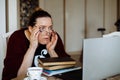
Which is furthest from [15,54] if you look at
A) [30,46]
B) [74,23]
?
[74,23]

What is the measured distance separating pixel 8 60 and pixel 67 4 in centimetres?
267

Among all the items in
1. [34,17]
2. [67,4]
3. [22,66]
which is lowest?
[22,66]

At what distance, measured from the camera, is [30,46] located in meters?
1.62

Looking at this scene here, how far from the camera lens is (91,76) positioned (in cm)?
102

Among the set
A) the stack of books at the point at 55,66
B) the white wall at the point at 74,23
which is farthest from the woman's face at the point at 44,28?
the white wall at the point at 74,23

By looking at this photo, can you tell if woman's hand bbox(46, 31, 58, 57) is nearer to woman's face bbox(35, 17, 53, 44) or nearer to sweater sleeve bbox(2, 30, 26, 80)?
woman's face bbox(35, 17, 53, 44)

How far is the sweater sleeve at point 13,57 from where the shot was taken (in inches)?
63.3

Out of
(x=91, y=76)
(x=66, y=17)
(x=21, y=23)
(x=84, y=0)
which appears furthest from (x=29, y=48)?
(x=84, y=0)

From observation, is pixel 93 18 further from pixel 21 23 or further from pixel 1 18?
pixel 1 18

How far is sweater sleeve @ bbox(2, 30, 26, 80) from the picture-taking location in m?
1.61

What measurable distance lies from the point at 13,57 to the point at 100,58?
2.71 ft

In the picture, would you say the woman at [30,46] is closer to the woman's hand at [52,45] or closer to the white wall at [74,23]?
the woman's hand at [52,45]

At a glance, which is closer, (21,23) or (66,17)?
(21,23)

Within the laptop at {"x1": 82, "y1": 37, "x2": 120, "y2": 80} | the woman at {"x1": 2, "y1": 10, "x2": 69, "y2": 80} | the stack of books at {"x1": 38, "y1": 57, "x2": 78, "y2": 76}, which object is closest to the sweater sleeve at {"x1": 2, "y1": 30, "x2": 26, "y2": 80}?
the woman at {"x1": 2, "y1": 10, "x2": 69, "y2": 80}
